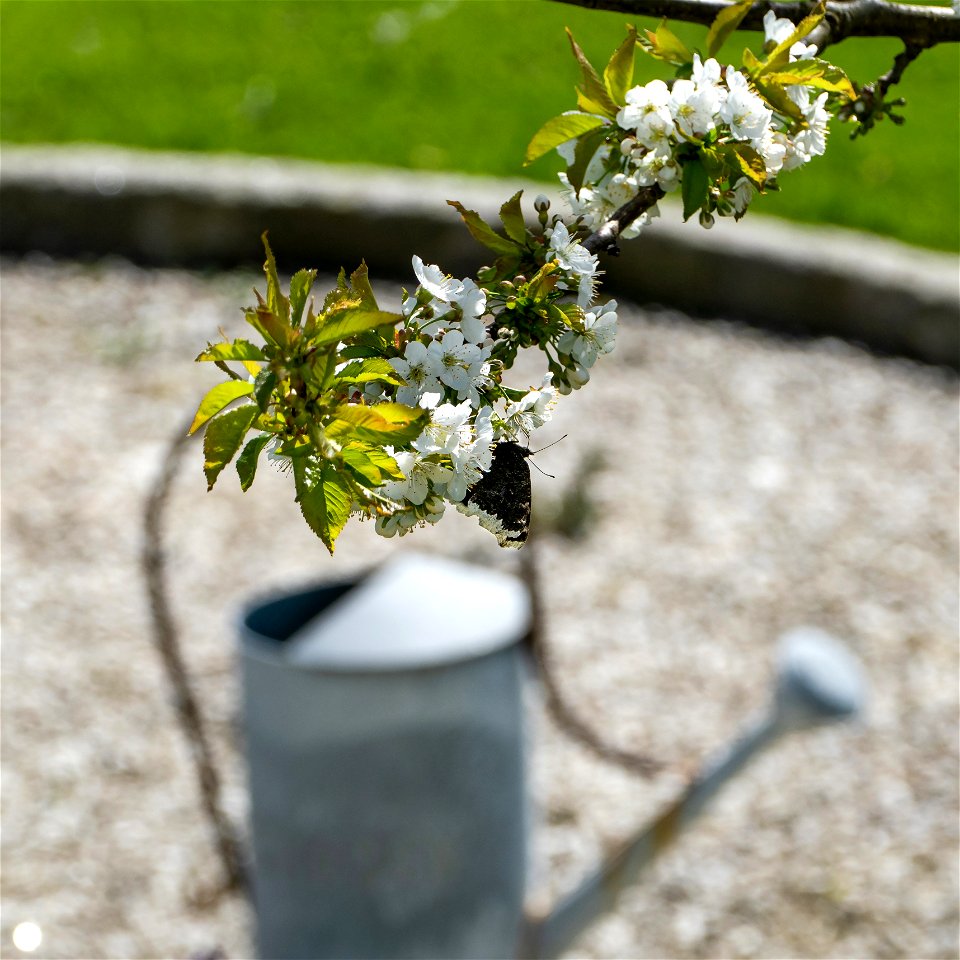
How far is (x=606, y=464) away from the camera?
3541mm

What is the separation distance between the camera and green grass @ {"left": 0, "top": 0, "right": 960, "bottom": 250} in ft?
15.6

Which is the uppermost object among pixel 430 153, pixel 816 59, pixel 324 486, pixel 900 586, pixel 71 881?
pixel 816 59

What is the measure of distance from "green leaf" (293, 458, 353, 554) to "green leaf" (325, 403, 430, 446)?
0.05ft

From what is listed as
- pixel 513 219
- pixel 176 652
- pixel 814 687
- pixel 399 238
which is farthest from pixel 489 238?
pixel 399 238

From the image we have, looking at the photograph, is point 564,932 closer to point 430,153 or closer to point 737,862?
point 737,862

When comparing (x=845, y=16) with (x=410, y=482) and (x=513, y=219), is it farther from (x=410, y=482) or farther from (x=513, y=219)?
(x=410, y=482)

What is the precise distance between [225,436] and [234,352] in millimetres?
34

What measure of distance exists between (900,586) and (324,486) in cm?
290

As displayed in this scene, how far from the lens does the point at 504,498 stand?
545mm

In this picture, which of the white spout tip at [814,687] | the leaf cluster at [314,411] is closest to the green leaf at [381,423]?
the leaf cluster at [314,411]

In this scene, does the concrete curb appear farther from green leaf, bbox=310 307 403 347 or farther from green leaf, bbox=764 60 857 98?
green leaf, bbox=310 307 403 347

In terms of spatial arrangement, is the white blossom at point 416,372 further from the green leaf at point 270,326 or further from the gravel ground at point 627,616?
the gravel ground at point 627,616

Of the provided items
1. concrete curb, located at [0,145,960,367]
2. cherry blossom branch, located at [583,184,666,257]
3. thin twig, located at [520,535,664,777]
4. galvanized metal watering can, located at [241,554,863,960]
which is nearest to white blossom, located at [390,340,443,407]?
cherry blossom branch, located at [583,184,666,257]

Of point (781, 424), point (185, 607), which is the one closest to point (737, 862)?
point (185, 607)
